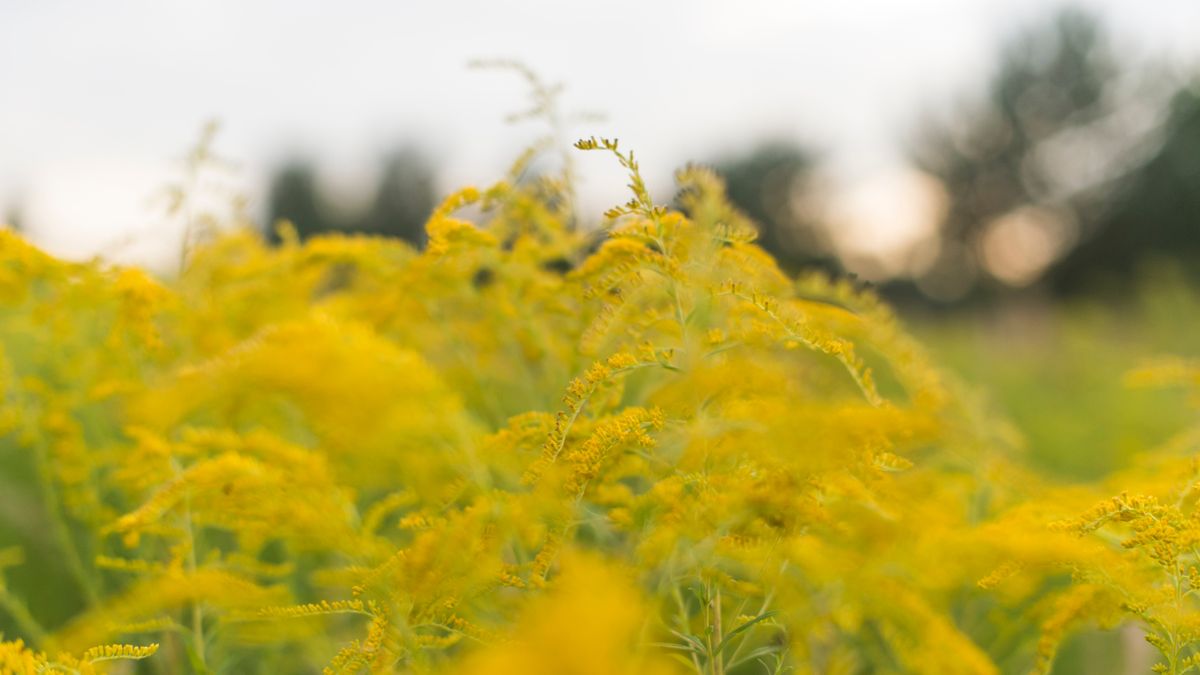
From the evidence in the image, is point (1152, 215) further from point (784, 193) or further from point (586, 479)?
point (586, 479)

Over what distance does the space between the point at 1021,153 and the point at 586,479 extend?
38759mm

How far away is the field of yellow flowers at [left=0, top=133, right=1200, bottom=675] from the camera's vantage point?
1.05 metres

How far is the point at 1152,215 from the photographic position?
33969 mm

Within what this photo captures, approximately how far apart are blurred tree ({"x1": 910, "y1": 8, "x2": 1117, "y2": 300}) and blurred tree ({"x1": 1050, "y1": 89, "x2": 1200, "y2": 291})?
37.8 inches

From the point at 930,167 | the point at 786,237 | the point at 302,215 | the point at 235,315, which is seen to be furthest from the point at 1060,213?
the point at 235,315

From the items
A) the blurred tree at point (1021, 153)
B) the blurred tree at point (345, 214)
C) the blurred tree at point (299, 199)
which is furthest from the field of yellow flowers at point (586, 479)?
the blurred tree at point (299, 199)

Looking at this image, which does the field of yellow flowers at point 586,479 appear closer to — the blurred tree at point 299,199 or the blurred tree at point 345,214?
the blurred tree at point 345,214

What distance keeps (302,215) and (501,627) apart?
1666 inches

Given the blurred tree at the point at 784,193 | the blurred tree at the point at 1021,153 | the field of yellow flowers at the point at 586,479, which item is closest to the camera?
the field of yellow flowers at the point at 586,479

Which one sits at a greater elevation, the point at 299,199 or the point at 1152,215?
the point at 1152,215

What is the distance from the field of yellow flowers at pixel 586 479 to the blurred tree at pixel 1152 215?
3478 cm

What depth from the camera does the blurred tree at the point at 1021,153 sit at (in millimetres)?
34500

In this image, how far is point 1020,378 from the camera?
844cm

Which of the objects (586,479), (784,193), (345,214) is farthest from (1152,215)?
(586,479)
